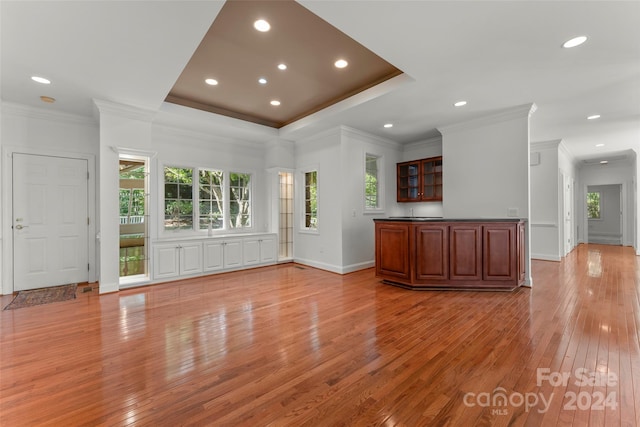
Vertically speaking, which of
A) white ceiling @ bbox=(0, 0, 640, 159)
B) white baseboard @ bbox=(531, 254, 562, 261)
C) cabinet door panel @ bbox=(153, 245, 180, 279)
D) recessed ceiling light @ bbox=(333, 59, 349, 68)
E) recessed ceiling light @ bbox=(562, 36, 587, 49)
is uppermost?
recessed ceiling light @ bbox=(333, 59, 349, 68)

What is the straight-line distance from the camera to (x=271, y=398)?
1853mm

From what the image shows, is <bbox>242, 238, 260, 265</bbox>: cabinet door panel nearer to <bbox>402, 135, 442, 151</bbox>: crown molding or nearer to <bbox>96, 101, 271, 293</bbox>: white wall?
<bbox>96, 101, 271, 293</bbox>: white wall

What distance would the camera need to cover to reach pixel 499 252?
4258 millimetres

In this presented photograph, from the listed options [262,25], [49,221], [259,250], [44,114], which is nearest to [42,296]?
[49,221]

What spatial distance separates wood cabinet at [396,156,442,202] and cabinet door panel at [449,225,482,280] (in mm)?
1952

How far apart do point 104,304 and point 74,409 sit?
2376 millimetres

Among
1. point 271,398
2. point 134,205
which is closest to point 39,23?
point 134,205

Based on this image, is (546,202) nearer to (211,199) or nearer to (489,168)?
(489,168)

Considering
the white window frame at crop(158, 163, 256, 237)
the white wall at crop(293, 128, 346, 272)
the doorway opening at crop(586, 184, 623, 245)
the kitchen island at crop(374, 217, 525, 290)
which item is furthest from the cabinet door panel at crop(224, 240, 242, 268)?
the doorway opening at crop(586, 184, 623, 245)

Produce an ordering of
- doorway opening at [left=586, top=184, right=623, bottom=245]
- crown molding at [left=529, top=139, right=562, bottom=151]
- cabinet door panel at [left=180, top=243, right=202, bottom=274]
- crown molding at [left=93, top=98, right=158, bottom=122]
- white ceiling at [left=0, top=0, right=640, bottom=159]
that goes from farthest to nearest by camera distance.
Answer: doorway opening at [left=586, top=184, right=623, bottom=245]
crown molding at [left=529, top=139, right=562, bottom=151]
cabinet door panel at [left=180, top=243, right=202, bottom=274]
crown molding at [left=93, top=98, right=158, bottom=122]
white ceiling at [left=0, top=0, right=640, bottom=159]

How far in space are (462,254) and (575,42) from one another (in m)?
2.82

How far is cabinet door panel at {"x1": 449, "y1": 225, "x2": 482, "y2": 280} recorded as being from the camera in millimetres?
4312

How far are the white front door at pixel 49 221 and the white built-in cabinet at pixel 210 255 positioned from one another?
50.1 inches

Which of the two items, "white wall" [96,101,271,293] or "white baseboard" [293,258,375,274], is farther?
"white baseboard" [293,258,375,274]
